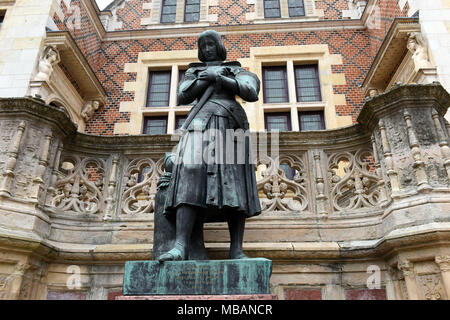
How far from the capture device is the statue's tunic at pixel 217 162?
104 inches

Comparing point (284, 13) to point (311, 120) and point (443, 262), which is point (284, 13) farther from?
point (443, 262)

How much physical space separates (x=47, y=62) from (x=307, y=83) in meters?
6.45

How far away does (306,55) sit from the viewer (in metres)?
10.2

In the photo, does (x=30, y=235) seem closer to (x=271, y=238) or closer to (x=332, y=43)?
(x=271, y=238)

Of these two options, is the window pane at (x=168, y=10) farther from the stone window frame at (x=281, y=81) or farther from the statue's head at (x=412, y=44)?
the statue's head at (x=412, y=44)

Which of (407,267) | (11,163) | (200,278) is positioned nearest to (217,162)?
(200,278)

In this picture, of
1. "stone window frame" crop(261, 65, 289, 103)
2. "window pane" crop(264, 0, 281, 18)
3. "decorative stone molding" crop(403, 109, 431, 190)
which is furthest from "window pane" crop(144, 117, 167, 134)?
"decorative stone molding" crop(403, 109, 431, 190)

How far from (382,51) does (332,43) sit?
2.48m

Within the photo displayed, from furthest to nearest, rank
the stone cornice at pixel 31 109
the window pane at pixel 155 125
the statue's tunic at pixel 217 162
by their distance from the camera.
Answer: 1. the window pane at pixel 155 125
2. the stone cornice at pixel 31 109
3. the statue's tunic at pixel 217 162

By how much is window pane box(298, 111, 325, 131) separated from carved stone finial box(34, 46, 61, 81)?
6.01 m

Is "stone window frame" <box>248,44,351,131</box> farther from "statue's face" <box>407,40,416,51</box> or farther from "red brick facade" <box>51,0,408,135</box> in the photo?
"statue's face" <box>407,40,416,51</box>

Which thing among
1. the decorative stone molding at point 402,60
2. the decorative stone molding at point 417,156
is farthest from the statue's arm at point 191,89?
the decorative stone molding at point 402,60

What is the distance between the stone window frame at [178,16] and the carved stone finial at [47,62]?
3.93 metres

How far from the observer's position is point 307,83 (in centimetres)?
1005
